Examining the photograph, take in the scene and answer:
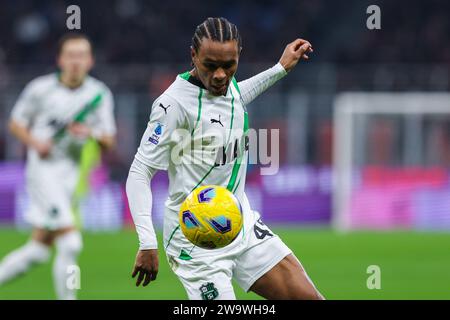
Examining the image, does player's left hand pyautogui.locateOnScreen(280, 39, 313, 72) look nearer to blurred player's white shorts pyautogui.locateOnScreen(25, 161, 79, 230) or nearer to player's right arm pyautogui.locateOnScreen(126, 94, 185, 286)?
player's right arm pyautogui.locateOnScreen(126, 94, 185, 286)

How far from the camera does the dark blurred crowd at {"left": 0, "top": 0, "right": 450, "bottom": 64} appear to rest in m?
19.9

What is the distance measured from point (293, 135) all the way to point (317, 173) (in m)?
0.77

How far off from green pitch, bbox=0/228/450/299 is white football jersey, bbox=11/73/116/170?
128 cm

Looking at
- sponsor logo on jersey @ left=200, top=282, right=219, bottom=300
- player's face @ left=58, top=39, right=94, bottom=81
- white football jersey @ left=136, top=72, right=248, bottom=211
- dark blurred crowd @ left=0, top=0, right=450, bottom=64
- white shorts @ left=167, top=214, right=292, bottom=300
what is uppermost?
dark blurred crowd @ left=0, top=0, right=450, bottom=64

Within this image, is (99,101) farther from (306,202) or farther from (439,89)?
(439,89)

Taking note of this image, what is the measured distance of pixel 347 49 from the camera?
65.6 ft

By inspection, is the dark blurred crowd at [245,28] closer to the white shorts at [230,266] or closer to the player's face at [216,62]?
the white shorts at [230,266]

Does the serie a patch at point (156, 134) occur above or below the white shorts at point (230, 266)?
above

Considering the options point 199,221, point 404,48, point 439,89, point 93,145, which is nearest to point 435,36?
point 404,48

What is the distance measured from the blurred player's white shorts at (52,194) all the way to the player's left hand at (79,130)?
30 cm

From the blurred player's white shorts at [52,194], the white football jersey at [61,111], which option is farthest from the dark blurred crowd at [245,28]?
the blurred player's white shorts at [52,194]

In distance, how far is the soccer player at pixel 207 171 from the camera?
5.09m

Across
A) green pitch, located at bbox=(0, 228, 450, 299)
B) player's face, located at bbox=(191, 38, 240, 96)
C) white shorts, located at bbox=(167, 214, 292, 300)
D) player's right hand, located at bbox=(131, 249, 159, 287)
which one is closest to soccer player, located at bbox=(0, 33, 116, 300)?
green pitch, located at bbox=(0, 228, 450, 299)

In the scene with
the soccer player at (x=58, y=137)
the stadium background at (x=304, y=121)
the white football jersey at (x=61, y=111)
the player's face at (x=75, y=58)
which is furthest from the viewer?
the stadium background at (x=304, y=121)
